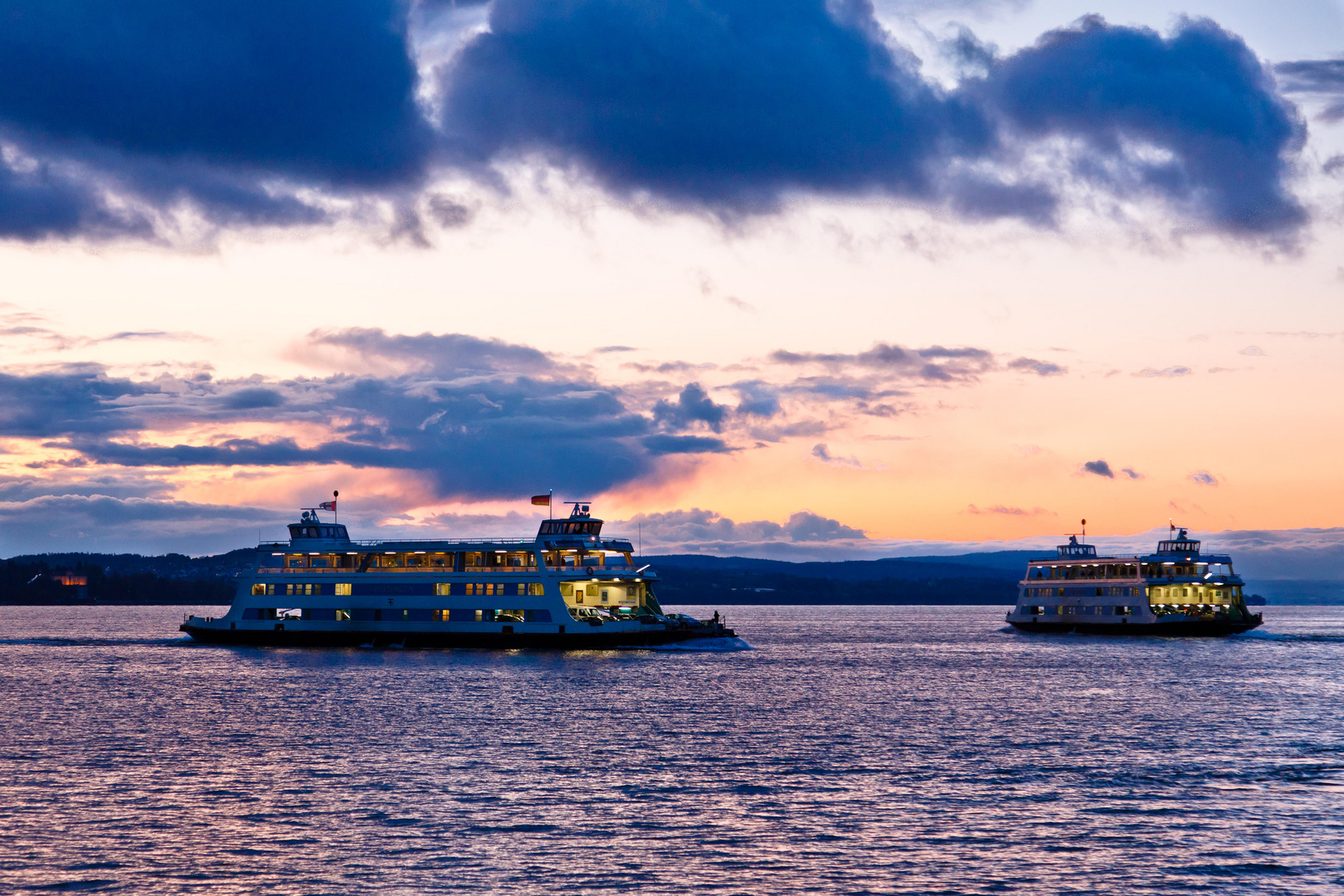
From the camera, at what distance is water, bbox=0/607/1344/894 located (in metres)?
34.5

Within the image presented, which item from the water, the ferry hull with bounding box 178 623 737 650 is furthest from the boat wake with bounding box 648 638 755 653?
the water

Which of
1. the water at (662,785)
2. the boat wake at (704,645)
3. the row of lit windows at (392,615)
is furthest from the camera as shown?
the boat wake at (704,645)

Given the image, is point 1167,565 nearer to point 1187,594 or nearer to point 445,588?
point 1187,594

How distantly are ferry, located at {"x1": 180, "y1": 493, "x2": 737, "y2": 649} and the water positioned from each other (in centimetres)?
1393

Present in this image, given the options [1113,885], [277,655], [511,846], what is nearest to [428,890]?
[511,846]

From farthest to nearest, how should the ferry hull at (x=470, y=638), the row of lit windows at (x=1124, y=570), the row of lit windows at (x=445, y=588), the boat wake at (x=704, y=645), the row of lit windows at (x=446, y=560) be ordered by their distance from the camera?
the row of lit windows at (x=1124, y=570) → the boat wake at (x=704, y=645) → the row of lit windows at (x=445, y=588) → the row of lit windows at (x=446, y=560) → the ferry hull at (x=470, y=638)

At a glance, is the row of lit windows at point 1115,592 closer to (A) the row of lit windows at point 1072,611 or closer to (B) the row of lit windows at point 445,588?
(A) the row of lit windows at point 1072,611

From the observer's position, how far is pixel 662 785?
4728 cm

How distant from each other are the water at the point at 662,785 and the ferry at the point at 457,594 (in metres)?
13.9

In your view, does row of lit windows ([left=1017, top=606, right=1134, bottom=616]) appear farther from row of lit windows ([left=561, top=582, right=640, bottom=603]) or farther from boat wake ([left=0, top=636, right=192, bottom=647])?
boat wake ([left=0, top=636, right=192, bottom=647])

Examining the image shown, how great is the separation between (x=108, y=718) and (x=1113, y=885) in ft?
174

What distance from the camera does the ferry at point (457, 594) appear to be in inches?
4178

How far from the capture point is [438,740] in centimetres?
5822

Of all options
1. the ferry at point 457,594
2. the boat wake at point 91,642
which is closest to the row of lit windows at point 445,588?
the ferry at point 457,594
